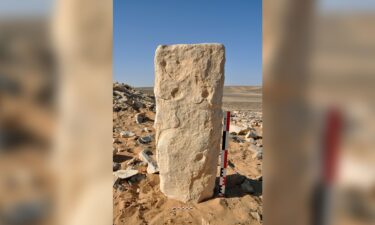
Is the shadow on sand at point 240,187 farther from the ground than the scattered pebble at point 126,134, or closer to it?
closer to it

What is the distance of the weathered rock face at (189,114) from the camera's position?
3277 mm

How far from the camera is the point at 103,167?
3.62 ft

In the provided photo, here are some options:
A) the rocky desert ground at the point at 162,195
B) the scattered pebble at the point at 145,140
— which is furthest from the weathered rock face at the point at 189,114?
the scattered pebble at the point at 145,140

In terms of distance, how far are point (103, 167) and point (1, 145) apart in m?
0.32

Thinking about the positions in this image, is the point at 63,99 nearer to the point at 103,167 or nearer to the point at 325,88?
the point at 103,167

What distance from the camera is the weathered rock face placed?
3.28 metres

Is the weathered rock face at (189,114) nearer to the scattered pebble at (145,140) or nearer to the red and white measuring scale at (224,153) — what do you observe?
the red and white measuring scale at (224,153)

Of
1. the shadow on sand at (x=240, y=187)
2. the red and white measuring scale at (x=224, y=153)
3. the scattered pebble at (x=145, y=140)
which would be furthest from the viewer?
the scattered pebble at (x=145, y=140)

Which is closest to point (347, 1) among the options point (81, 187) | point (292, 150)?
point (292, 150)

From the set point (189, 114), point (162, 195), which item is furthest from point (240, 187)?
→ point (189, 114)

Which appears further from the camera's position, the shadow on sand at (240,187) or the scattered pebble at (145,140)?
the scattered pebble at (145,140)

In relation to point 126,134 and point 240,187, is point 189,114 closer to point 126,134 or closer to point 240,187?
point 240,187

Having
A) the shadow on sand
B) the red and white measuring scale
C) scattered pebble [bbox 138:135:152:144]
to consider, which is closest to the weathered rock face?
the red and white measuring scale

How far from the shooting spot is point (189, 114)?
11.0ft
